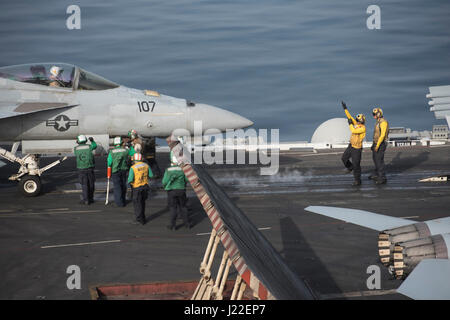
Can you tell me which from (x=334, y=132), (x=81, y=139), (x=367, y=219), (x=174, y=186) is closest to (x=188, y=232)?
(x=174, y=186)

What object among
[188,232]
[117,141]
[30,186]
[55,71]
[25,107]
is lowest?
[188,232]

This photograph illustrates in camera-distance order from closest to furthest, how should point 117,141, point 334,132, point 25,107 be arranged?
point 117,141
point 25,107
point 334,132

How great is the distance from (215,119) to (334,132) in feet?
87.6

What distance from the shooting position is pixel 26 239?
44.9 feet

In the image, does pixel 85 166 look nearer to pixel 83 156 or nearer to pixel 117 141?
pixel 83 156

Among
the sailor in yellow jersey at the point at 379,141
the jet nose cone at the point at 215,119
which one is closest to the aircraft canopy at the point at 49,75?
the jet nose cone at the point at 215,119

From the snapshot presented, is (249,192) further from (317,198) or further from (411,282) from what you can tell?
(411,282)

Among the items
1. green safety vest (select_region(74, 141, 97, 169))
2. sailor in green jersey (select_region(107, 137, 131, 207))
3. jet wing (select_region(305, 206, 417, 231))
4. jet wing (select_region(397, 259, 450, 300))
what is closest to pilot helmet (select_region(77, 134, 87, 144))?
green safety vest (select_region(74, 141, 97, 169))

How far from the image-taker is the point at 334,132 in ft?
148

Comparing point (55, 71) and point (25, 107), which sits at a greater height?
point (55, 71)

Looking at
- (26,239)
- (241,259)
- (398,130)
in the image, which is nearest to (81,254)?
(26,239)

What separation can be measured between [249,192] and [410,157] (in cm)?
1229

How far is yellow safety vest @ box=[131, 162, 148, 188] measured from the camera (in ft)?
48.2

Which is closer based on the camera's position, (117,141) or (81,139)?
(117,141)
